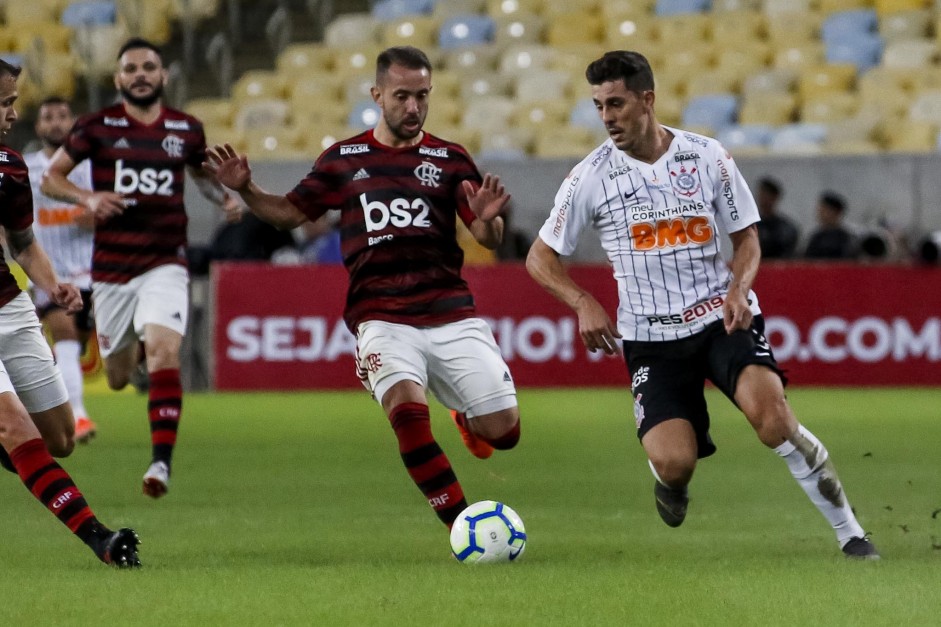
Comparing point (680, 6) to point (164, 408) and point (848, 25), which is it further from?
point (164, 408)

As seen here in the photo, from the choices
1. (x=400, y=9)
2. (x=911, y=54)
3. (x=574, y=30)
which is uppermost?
(x=400, y=9)

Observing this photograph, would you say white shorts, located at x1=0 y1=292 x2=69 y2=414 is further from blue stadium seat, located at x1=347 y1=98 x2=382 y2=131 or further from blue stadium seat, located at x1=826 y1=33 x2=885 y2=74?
blue stadium seat, located at x1=826 y1=33 x2=885 y2=74

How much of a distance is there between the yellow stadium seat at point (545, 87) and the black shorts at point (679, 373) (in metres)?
15.1

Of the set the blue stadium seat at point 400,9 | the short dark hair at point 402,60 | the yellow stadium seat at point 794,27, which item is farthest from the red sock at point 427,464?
the blue stadium seat at point 400,9

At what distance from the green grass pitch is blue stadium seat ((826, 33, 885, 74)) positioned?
8.58 metres

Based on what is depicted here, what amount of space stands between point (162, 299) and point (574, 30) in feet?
46.9

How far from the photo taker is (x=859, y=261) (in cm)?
1812

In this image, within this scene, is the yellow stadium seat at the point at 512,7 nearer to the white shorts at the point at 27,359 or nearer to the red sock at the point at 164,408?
the red sock at the point at 164,408

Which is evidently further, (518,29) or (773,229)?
(518,29)

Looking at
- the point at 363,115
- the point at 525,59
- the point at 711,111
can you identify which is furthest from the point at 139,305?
the point at 525,59

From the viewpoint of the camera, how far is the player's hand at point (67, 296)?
7.67 meters

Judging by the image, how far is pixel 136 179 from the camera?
404 inches

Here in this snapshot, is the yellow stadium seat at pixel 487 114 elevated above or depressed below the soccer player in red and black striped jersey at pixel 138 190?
below

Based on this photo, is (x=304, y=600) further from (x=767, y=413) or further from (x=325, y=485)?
(x=325, y=485)
